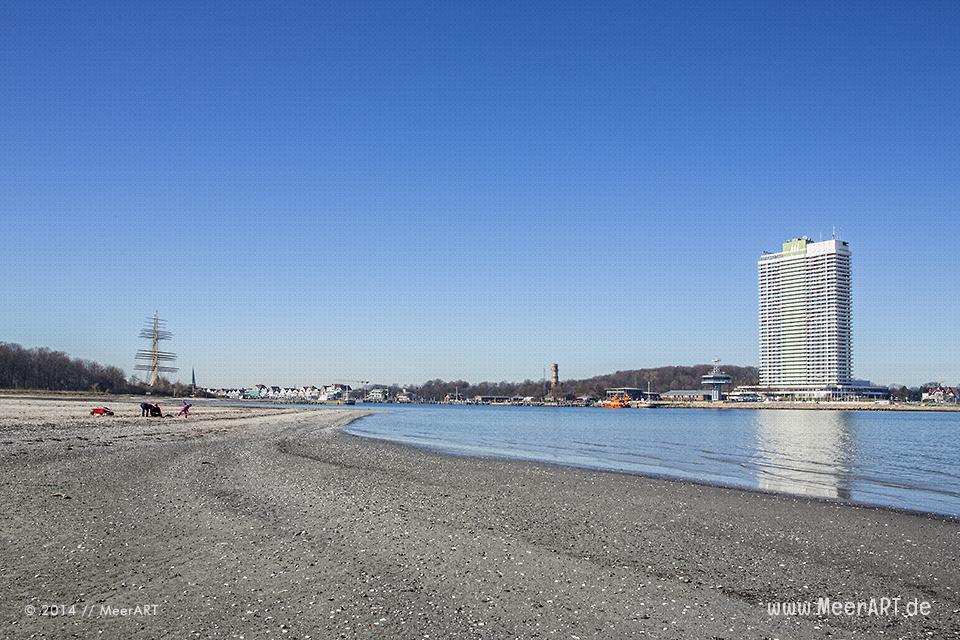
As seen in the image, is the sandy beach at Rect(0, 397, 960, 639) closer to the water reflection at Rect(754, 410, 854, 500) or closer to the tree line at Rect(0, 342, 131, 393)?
the water reflection at Rect(754, 410, 854, 500)

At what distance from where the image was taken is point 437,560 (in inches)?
378

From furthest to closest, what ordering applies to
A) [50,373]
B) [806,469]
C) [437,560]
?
[50,373] < [806,469] < [437,560]

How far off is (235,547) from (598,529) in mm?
6479

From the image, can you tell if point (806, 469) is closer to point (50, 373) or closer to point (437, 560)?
point (437, 560)

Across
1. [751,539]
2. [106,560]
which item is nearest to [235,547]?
[106,560]

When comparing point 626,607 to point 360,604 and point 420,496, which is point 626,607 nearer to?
point 360,604

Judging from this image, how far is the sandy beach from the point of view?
279 inches

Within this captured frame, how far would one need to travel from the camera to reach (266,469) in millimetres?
20297

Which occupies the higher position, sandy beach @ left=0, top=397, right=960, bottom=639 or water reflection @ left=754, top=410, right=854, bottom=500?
sandy beach @ left=0, top=397, right=960, bottom=639

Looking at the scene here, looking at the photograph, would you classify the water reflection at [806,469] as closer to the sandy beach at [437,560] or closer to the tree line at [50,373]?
the sandy beach at [437,560]

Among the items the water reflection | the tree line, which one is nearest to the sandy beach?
the water reflection

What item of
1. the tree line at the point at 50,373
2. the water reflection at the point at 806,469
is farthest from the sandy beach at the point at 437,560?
the tree line at the point at 50,373

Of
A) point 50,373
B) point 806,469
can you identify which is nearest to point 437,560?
point 806,469

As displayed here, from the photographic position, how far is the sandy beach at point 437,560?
7.10 meters
